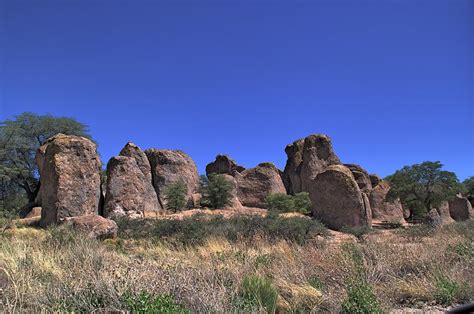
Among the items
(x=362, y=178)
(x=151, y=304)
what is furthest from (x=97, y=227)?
(x=362, y=178)

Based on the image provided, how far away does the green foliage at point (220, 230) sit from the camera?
55.2 feet

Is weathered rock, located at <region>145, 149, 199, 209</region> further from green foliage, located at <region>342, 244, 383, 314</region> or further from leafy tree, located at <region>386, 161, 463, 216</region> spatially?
green foliage, located at <region>342, 244, 383, 314</region>

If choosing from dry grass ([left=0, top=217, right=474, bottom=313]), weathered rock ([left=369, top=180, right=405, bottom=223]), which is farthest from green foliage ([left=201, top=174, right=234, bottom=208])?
dry grass ([left=0, top=217, right=474, bottom=313])

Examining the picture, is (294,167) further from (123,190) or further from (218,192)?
(123,190)

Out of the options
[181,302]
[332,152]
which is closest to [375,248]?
[181,302]

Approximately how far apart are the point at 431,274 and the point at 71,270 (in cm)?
640

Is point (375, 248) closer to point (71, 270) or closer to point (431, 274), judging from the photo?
point (431, 274)

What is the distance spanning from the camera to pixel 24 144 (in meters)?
39.2

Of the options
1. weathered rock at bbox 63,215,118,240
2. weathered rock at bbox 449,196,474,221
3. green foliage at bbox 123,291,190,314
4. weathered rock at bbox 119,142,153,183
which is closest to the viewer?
green foliage at bbox 123,291,190,314

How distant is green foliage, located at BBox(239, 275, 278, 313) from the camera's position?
6100 mm

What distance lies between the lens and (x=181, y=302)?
241 inches

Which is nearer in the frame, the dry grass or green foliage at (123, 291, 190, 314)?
green foliage at (123, 291, 190, 314)

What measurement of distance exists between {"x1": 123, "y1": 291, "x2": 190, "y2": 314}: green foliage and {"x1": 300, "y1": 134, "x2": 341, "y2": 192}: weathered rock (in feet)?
125

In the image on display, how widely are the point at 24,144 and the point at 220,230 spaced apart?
28763 mm
